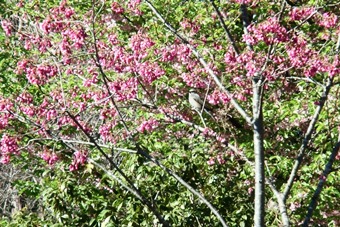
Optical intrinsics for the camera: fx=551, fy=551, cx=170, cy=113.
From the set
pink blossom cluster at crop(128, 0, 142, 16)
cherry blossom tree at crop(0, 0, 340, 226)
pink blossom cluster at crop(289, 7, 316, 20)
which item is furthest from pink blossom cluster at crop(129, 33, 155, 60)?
pink blossom cluster at crop(289, 7, 316, 20)

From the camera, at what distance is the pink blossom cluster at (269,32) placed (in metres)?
4.30

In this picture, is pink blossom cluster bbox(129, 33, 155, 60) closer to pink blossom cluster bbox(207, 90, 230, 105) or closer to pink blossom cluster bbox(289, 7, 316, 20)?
pink blossom cluster bbox(207, 90, 230, 105)

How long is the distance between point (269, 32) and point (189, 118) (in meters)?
1.90

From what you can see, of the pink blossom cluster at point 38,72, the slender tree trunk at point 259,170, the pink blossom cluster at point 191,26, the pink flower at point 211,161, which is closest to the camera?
the slender tree trunk at point 259,170

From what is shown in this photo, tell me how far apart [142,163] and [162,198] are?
0.40 metres

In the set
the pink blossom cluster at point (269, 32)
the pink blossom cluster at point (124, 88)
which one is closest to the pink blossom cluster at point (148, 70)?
the pink blossom cluster at point (124, 88)

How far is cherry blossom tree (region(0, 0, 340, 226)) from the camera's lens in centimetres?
463

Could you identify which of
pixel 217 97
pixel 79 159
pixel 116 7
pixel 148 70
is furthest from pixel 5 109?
pixel 217 97

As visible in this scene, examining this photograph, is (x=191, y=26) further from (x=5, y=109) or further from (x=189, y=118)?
(x=5, y=109)

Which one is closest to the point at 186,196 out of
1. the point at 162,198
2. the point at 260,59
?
the point at 162,198

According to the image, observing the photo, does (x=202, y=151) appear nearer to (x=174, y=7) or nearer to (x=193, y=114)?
(x=193, y=114)

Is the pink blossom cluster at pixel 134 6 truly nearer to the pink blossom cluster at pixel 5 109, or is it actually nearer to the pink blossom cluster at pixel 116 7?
the pink blossom cluster at pixel 116 7

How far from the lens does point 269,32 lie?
437cm

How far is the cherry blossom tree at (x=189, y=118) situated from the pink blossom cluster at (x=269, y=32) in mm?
12
